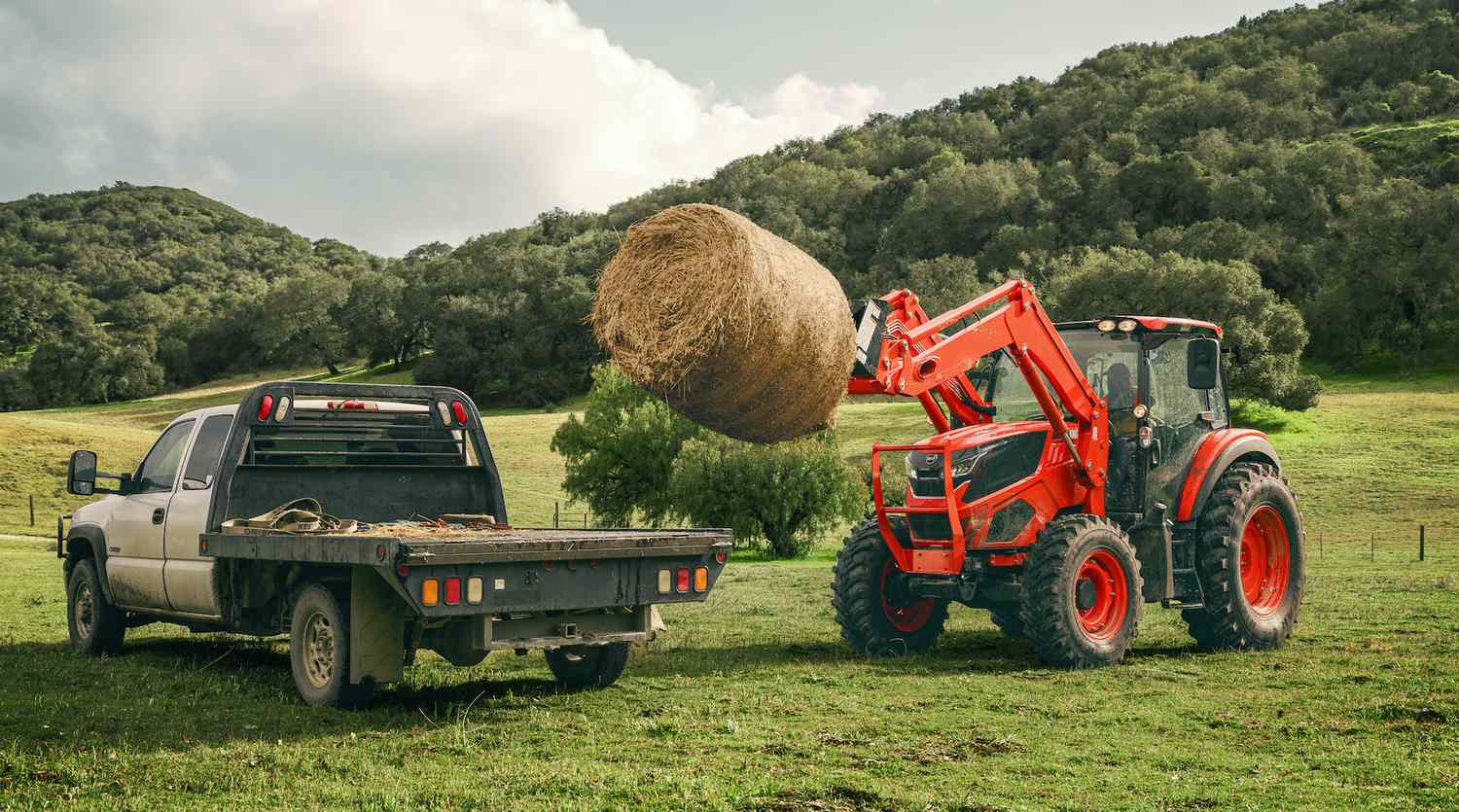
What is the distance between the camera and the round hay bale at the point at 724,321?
7.43 m

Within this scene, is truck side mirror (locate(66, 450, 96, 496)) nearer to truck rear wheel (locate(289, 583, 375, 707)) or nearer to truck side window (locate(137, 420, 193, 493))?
truck side window (locate(137, 420, 193, 493))

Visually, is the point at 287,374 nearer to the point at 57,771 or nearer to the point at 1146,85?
the point at 1146,85

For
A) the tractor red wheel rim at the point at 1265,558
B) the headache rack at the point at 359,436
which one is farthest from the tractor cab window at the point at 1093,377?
the headache rack at the point at 359,436

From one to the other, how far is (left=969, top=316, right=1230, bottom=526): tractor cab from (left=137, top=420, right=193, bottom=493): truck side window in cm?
706

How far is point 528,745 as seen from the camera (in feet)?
23.4

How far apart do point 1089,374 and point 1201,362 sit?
38.3 inches

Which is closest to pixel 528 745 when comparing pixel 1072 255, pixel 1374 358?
pixel 1374 358

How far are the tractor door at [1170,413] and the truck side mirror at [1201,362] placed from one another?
16 millimetres

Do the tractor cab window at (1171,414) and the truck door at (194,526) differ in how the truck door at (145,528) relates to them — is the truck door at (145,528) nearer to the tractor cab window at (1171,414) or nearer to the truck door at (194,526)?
the truck door at (194,526)

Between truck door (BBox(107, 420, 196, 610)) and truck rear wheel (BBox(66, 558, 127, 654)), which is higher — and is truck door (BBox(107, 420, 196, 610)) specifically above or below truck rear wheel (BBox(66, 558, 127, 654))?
above

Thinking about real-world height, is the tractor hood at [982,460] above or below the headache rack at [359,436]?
below

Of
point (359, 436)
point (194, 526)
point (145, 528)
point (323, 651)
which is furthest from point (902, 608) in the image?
point (145, 528)

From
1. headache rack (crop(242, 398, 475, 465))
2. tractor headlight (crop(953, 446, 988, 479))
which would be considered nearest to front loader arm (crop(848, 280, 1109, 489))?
tractor headlight (crop(953, 446, 988, 479))

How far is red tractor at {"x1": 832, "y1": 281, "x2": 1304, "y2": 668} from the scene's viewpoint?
9.99 meters
